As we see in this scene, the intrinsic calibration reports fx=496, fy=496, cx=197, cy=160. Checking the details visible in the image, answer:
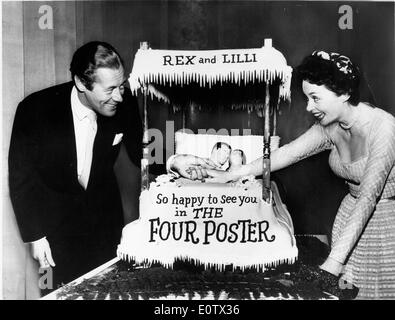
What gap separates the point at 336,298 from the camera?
8.81ft

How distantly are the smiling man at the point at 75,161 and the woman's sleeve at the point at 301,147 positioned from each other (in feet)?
2.52

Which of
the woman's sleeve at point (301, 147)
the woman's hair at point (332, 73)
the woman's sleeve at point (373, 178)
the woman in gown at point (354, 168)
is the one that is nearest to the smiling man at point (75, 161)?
the woman in gown at point (354, 168)

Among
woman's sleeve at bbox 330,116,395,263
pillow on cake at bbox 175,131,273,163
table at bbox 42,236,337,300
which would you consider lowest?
table at bbox 42,236,337,300

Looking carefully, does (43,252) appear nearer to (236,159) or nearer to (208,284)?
(208,284)

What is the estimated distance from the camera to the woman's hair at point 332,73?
2688mm

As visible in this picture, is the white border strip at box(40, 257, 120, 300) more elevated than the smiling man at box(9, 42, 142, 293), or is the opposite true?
the smiling man at box(9, 42, 142, 293)

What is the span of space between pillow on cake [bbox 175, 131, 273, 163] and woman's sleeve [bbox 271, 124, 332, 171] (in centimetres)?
11

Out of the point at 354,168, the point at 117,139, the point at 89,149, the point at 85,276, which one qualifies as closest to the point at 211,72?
the point at 117,139

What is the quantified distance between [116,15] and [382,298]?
6.92 feet

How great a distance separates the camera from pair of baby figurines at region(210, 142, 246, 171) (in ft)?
8.90

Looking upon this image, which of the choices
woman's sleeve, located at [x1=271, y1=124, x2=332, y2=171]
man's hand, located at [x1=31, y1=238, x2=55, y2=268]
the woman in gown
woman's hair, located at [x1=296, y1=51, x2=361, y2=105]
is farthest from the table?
woman's hair, located at [x1=296, y1=51, x2=361, y2=105]

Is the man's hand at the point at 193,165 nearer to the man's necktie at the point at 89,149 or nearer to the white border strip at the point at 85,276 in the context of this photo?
the man's necktie at the point at 89,149

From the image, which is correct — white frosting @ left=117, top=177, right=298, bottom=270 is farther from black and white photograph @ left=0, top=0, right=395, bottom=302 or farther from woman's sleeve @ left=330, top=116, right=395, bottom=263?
woman's sleeve @ left=330, top=116, right=395, bottom=263
